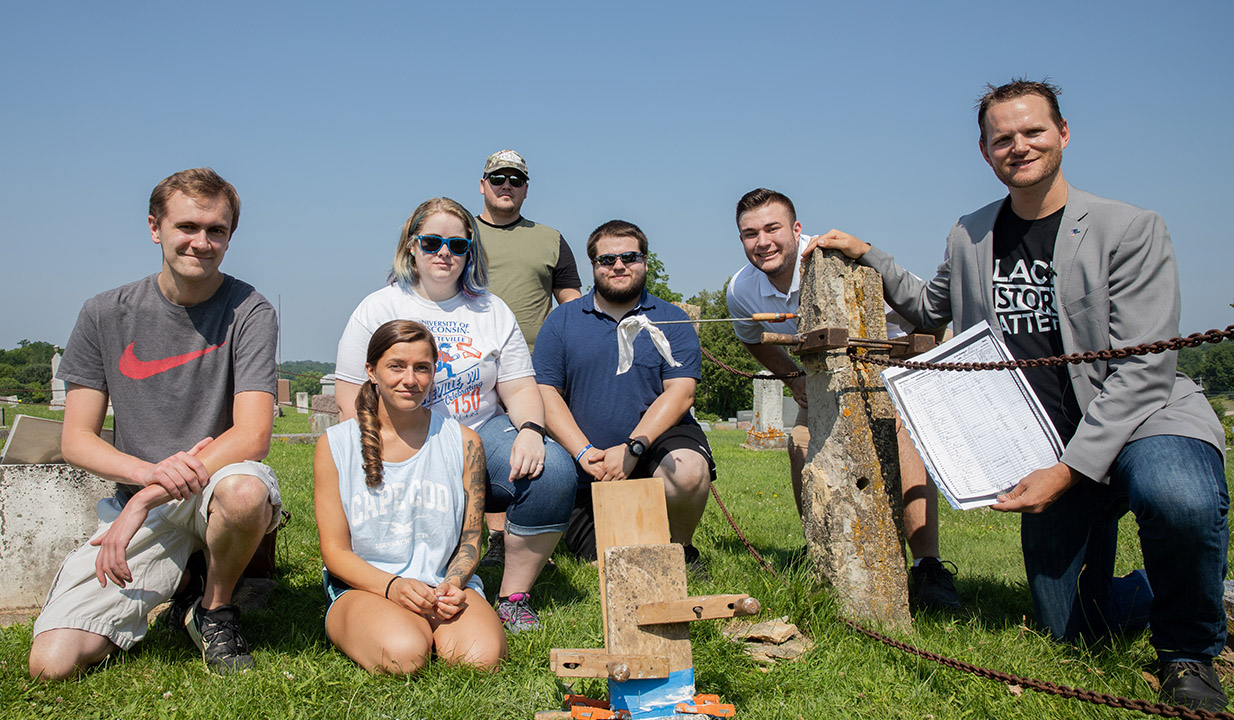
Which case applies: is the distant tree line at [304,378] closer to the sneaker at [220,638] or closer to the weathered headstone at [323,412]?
the weathered headstone at [323,412]

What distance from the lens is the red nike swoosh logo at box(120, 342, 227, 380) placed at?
3344mm

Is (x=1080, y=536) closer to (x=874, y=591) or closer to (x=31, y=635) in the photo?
(x=874, y=591)

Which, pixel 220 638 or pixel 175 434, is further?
pixel 175 434

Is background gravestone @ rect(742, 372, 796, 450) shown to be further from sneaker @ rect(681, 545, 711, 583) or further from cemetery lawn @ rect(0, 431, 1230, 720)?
cemetery lawn @ rect(0, 431, 1230, 720)

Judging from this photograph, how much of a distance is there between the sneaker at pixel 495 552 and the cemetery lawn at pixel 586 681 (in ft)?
2.51

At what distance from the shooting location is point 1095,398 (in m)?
2.96

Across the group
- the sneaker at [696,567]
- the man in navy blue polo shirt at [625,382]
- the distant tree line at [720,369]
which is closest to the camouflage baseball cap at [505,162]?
the man in navy blue polo shirt at [625,382]

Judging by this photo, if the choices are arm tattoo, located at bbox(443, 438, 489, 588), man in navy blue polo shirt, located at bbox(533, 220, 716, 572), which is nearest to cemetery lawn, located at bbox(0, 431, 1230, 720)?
arm tattoo, located at bbox(443, 438, 489, 588)

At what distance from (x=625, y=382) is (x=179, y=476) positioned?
223cm

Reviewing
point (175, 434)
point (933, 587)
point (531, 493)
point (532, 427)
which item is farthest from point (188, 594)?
point (933, 587)

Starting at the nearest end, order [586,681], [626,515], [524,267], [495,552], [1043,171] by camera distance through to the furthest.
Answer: [626,515], [586,681], [1043,171], [495,552], [524,267]

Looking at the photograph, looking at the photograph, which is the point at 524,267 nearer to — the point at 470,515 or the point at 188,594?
the point at 470,515

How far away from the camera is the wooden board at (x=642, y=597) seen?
7.45 feet

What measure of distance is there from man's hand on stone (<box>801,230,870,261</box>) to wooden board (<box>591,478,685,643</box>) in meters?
1.59
